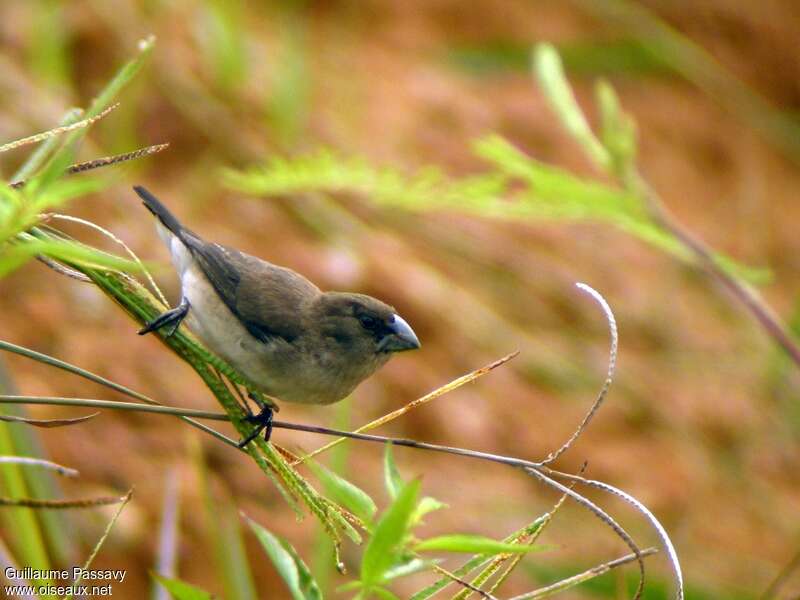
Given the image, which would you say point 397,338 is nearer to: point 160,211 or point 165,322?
point 160,211

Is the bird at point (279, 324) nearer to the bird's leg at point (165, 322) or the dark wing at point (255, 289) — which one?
the dark wing at point (255, 289)

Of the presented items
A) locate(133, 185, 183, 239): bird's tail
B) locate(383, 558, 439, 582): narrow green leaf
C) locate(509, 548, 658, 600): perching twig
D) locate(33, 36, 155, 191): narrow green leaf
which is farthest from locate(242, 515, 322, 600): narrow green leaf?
locate(133, 185, 183, 239): bird's tail

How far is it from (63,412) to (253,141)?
7.22 feet

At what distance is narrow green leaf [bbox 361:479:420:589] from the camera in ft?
4.54

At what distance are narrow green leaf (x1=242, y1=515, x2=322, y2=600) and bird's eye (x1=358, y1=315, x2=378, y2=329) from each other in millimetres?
1415

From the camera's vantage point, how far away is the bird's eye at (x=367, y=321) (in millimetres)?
3174

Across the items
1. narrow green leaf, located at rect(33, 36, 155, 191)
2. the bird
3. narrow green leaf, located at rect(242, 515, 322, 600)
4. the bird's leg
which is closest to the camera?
narrow green leaf, located at rect(33, 36, 155, 191)

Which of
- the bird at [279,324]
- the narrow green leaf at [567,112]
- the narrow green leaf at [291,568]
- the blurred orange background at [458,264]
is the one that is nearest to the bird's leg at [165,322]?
the bird at [279,324]

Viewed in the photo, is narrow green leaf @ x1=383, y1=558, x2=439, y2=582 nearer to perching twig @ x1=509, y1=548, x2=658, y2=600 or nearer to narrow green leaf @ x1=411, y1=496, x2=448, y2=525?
narrow green leaf @ x1=411, y1=496, x2=448, y2=525

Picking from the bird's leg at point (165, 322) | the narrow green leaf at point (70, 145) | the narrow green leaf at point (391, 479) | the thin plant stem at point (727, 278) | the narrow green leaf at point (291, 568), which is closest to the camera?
the narrow green leaf at point (70, 145)

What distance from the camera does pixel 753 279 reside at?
355 cm

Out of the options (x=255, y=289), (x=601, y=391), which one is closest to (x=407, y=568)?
(x=601, y=391)

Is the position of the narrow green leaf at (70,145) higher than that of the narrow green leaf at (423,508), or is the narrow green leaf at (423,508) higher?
the narrow green leaf at (70,145)

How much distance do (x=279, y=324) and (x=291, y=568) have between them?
1379 mm
